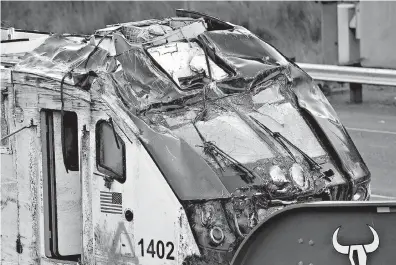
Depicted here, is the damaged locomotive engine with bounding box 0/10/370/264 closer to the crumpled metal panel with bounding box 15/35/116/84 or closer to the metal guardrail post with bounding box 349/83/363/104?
the crumpled metal panel with bounding box 15/35/116/84

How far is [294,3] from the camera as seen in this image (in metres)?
20.1

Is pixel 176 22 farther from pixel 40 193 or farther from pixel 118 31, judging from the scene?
pixel 40 193

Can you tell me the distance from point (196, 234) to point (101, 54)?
6.08 ft

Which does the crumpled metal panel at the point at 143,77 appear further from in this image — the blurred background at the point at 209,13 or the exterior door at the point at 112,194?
the blurred background at the point at 209,13

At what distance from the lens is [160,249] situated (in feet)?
28.9

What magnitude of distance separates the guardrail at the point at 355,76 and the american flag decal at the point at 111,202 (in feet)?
28.3

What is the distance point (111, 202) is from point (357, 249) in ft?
6.94

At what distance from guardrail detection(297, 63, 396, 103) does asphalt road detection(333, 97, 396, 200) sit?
0.87 feet

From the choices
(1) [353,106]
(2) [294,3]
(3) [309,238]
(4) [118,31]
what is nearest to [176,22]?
(4) [118,31]

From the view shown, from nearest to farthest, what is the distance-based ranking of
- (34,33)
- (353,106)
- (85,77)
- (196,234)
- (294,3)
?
(196,234)
(85,77)
(34,33)
(353,106)
(294,3)

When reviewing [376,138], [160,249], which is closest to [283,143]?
[160,249]

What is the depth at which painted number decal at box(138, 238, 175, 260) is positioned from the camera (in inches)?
344

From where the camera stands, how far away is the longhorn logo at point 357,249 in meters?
7.86

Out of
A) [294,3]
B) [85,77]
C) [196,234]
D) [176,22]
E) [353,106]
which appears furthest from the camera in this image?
[294,3]
